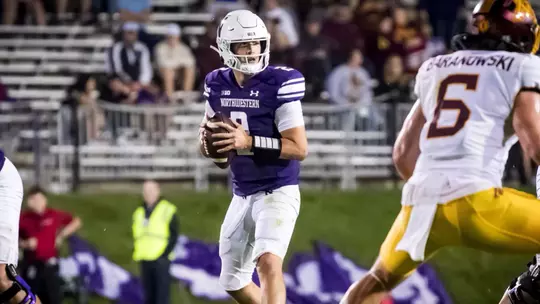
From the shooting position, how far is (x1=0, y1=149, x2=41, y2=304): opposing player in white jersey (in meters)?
6.79

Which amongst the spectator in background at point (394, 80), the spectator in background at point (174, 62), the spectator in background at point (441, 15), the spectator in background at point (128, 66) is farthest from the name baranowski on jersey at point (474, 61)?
the spectator in background at point (441, 15)

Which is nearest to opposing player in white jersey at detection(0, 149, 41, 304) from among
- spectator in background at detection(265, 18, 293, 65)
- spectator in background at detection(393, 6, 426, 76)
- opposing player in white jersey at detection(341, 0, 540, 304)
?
opposing player in white jersey at detection(341, 0, 540, 304)

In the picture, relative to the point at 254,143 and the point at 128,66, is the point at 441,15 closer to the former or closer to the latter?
the point at 128,66

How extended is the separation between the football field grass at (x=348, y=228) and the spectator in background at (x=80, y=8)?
149 inches

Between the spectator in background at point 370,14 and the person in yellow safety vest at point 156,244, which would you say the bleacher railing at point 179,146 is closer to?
the person in yellow safety vest at point 156,244

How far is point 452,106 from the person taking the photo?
5344 mm

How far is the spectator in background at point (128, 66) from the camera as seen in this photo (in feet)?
40.2

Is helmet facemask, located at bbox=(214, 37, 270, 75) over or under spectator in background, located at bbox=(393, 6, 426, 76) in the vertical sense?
over

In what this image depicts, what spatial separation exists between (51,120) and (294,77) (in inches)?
209

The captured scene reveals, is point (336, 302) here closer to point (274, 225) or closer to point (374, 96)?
point (374, 96)

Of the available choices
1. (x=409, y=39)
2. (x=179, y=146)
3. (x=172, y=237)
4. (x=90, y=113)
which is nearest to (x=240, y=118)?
(x=172, y=237)

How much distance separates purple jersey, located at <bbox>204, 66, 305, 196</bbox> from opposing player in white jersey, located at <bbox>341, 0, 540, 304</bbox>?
1216 mm

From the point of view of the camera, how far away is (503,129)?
536cm

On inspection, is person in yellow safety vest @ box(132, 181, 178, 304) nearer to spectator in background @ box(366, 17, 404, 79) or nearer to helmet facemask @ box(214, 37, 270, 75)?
spectator in background @ box(366, 17, 404, 79)
